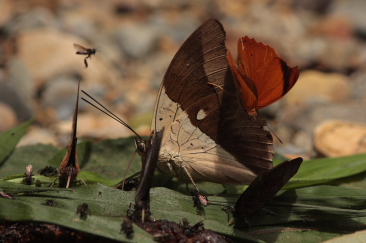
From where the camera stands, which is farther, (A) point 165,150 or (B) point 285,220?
(A) point 165,150

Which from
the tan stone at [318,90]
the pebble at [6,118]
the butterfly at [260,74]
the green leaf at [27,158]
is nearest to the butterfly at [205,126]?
the butterfly at [260,74]

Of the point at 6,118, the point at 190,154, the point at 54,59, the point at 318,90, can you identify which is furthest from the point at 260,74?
the point at 54,59

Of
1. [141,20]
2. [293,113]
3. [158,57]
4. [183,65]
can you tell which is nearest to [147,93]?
[158,57]

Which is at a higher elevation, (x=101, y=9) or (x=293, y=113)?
(x=101, y=9)

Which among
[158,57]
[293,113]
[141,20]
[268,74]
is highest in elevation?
[141,20]

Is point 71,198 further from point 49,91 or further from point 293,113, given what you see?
point 49,91

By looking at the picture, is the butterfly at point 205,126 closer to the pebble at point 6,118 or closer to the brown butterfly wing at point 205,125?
the brown butterfly wing at point 205,125
